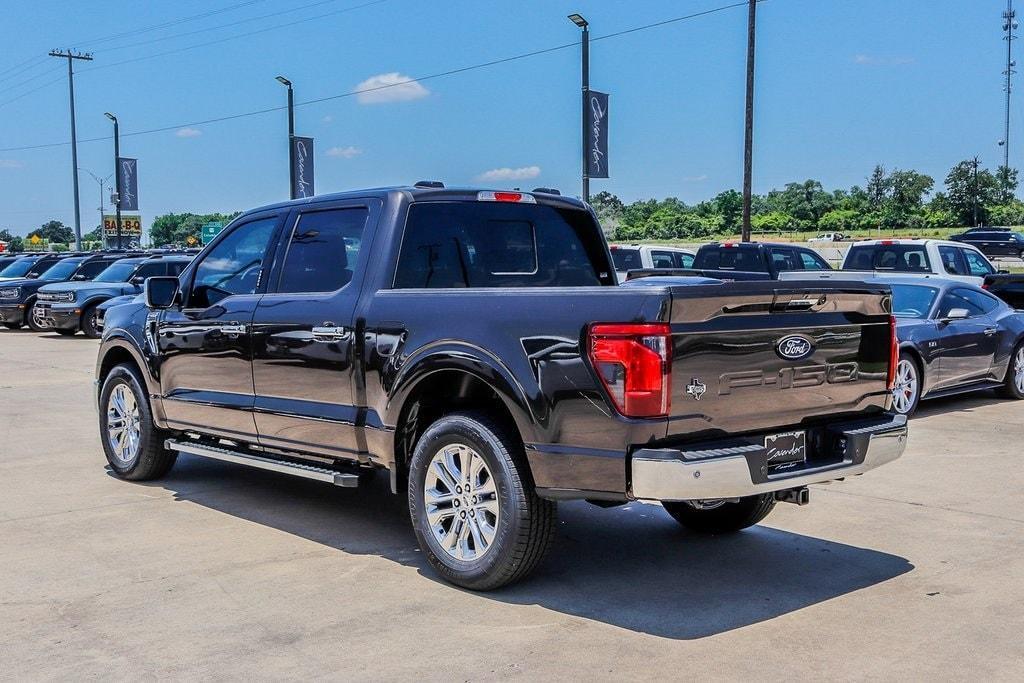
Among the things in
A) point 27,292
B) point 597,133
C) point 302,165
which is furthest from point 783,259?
point 302,165

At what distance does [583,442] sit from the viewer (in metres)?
4.75

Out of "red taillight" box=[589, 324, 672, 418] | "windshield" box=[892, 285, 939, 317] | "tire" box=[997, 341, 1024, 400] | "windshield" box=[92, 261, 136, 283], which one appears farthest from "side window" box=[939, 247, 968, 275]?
"windshield" box=[92, 261, 136, 283]

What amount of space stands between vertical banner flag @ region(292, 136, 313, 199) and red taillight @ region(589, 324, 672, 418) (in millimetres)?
29606

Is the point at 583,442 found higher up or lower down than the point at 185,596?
higher up

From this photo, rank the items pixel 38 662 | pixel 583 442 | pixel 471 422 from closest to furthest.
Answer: pixel 38 662 < pixel 583 442 < pixel 471 422

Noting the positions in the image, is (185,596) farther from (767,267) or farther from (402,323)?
(767,267)

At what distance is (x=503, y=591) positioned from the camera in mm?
5305

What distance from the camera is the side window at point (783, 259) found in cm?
1959

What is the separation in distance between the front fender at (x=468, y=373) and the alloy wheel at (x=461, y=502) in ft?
1.17

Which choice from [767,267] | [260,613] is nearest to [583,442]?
[260,613]

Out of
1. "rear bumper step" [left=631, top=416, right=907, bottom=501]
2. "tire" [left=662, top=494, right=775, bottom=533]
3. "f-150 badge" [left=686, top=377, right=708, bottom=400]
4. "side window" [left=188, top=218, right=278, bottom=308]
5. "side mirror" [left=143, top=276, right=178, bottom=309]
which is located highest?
"side window" [left=188, top=218, right=278, bottom=308]

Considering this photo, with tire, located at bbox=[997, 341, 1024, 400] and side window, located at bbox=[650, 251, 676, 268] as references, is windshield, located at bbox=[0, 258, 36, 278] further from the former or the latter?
tire, located at bbox=[997, 341, 1024, 400]

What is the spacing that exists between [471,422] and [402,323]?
720 millimetres

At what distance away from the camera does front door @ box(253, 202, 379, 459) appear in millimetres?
6020
